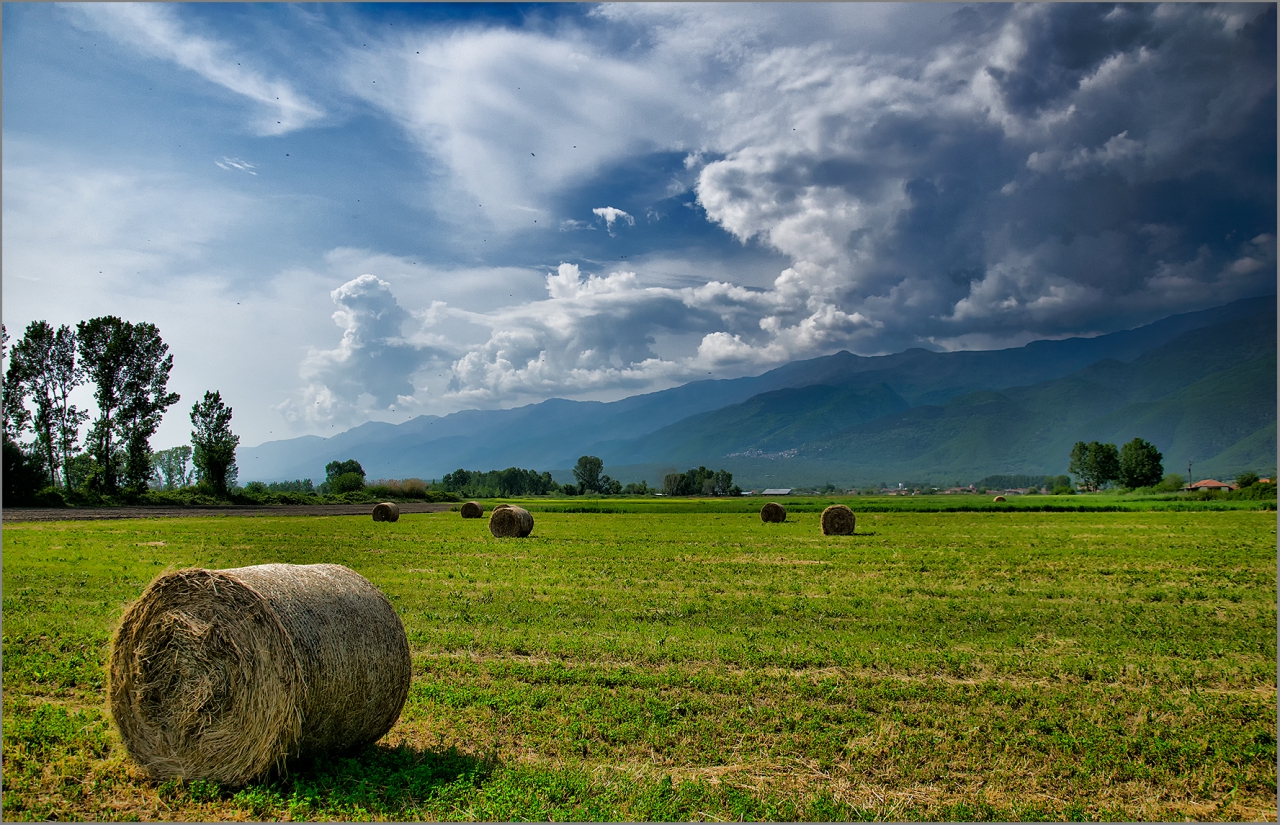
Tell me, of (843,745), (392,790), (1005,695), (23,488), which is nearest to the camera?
(392,790)

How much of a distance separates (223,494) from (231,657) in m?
80.4

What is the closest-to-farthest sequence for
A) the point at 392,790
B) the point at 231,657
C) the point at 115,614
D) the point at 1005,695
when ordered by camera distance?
the point at 392,790
the point at 231,657
the point at 1005,695
the point at 115,614

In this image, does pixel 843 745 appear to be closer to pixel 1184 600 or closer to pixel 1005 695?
pixel 1005 695

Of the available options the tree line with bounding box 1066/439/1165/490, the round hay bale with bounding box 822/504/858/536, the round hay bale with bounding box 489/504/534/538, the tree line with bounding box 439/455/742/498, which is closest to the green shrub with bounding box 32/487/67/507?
the round hay bale with bounding box 489/504/534/538

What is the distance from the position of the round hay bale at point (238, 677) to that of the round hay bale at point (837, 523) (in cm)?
3362

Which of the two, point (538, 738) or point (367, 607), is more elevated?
point (367, 607)

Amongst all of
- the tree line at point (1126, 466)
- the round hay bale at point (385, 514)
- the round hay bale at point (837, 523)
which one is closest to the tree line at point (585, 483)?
the tree line at point (1126, 466)

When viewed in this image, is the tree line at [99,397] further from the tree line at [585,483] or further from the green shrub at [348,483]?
the tree line at [585,483]

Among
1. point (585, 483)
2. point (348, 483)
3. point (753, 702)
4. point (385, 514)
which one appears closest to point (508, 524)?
point (385, 514)

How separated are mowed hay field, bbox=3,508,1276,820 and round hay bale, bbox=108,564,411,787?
13.5 inches

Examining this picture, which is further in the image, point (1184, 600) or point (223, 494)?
point (223, 494)

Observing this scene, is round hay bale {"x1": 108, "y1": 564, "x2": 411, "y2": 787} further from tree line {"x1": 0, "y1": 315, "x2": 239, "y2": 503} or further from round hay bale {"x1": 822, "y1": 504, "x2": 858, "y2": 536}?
tree line {"x1": 0, "y1": 315, "x2": 239, "y2": 503}

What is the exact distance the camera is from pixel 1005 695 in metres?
10.1

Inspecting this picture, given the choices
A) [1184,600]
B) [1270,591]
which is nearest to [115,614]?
[1184,600]
